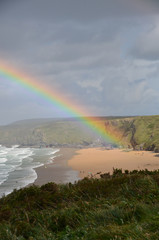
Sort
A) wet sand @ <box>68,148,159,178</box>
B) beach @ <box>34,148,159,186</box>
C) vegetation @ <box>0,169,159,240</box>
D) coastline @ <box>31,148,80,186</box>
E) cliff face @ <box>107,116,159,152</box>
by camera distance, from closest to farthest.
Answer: vegetation @ <box>0,169,159,240</box> → coastline @ <box>31,148,80,186</box> → beach @ <box>34,148,159,186</box> → wet sand @ <box>68,148,159,178</box> → cliff face @ <box>107,116,159,152</box>

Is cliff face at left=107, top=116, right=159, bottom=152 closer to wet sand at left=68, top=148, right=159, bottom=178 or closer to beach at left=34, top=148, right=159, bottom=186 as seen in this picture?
wet sand at left=68, top=148, right=159, bottom=178

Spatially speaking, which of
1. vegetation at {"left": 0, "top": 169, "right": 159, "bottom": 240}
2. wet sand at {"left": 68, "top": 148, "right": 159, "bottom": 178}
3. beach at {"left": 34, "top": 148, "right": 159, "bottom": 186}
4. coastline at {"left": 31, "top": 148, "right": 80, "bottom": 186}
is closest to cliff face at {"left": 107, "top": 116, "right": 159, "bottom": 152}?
→ wet sand at {"left": 68, "top": 148, "right": 159, "bottom": 178}

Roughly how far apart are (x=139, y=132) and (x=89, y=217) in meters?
102

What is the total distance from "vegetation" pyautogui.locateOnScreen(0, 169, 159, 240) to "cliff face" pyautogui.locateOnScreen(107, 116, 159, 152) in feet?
231

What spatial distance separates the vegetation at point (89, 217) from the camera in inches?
179

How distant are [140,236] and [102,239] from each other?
0.64m

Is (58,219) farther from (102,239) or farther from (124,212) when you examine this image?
(102,239)

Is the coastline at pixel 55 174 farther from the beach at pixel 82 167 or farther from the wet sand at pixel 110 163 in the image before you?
the wet sand at pixel 110 163

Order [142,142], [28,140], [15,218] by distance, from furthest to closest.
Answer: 1. [28,140]
2. [142,142]
3. [15,218]

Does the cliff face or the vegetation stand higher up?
the vegetation

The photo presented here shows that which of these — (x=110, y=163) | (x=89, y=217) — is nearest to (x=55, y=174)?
(x=110, y=163)

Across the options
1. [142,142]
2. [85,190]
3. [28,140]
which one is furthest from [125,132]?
[85,190]

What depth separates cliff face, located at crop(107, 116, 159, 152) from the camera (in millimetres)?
89137

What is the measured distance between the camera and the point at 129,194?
888 cm
